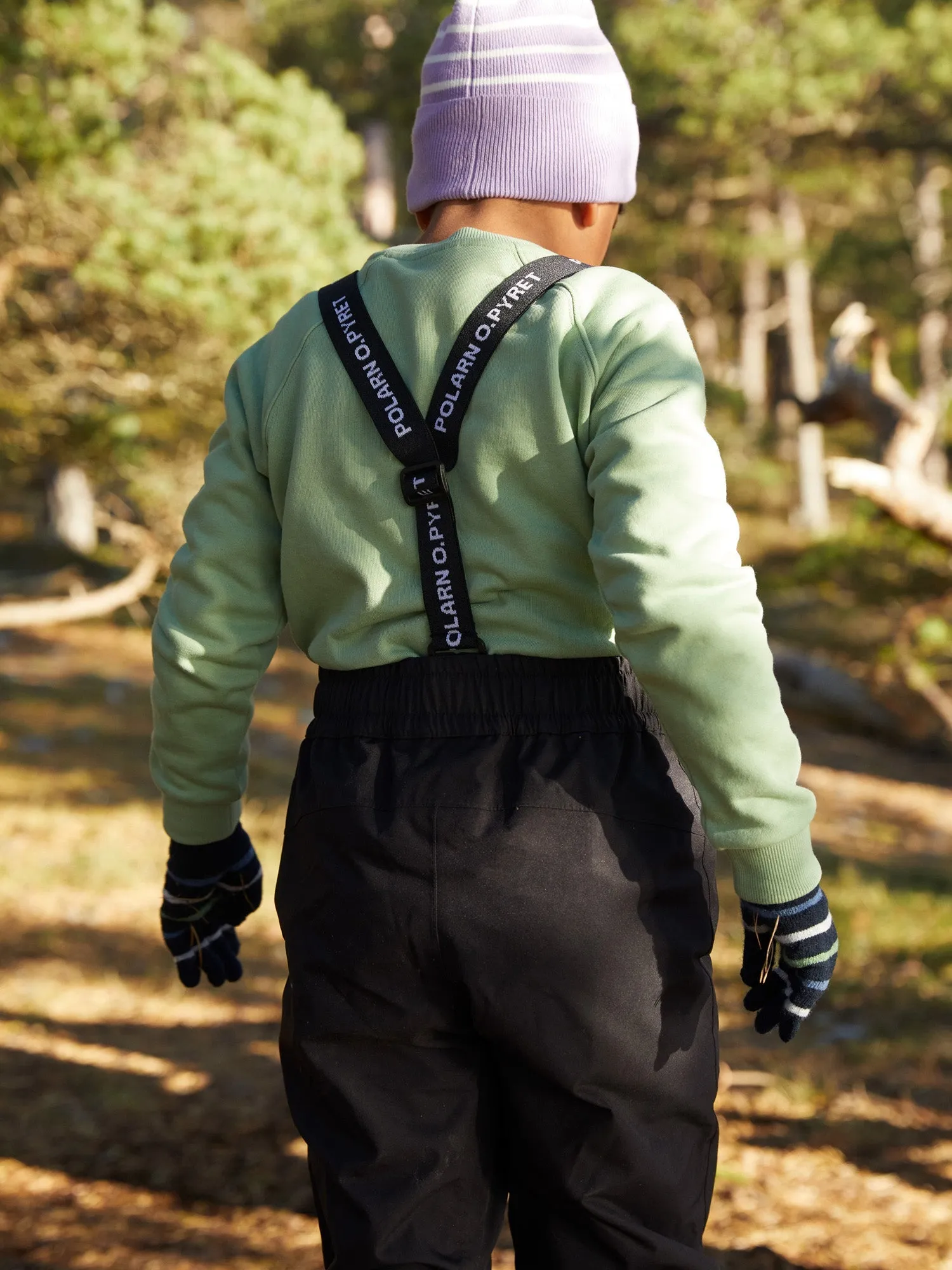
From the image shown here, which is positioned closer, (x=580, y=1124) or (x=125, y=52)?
(x=580, y=1124)

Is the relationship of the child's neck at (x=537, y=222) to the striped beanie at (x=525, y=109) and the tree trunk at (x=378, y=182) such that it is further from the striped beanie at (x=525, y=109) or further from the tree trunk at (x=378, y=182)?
the tree trunk at (x=378, y=182)

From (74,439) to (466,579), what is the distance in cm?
642

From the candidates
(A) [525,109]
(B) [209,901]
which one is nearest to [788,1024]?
(B) [209,901]

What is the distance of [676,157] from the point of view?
585 inches

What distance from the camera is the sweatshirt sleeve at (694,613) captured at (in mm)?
1583

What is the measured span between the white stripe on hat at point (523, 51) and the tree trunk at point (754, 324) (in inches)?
815

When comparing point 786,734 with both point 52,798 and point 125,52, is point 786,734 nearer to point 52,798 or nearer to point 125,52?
point 125,52

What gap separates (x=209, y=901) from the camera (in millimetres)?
2189

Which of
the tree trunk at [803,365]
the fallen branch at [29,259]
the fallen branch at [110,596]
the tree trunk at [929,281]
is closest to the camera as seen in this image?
the fallen branch at [110,596]

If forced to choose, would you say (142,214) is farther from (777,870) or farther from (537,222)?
(777,870)

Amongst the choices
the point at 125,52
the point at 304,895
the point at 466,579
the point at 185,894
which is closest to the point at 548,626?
the point at 466,579

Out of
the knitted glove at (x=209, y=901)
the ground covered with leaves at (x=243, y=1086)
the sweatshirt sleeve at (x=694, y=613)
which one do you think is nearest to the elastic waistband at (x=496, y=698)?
the sweatshirt sleeve at (x=694, y=613)

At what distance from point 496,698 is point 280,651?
13221 millimetres

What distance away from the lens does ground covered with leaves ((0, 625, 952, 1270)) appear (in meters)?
3.15
